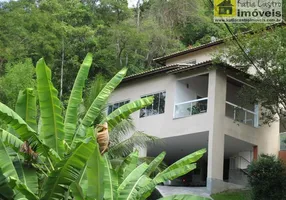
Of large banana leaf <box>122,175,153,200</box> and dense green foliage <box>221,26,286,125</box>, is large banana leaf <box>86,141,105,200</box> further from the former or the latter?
dense green foliage <box>221,26,286,125</box>

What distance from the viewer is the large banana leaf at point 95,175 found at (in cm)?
923

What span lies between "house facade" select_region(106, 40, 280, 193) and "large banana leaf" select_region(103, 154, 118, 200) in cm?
1190

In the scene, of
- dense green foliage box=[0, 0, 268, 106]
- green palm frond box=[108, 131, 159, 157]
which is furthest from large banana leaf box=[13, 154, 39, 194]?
dense green foliage box=[0, 0, 268, 106]

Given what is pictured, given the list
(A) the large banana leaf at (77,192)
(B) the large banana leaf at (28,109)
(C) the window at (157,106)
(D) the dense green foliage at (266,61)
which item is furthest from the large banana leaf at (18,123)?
(C) the window at (157,106)

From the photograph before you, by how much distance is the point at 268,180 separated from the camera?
1897cm

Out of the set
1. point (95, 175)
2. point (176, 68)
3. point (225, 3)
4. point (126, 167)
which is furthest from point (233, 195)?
point (95, 175)

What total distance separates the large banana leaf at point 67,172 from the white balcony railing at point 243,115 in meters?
15.3

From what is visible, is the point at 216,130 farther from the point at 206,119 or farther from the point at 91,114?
the point at 91,114

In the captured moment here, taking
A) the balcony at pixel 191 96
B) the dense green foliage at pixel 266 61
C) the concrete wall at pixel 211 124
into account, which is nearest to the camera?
the dense green foliage at pixel 266 61

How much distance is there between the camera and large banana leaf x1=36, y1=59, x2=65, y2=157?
389 inches

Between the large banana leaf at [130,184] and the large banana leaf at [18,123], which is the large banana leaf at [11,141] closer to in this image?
the large banana leaf at [18,123]

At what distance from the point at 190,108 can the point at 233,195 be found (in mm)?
5156

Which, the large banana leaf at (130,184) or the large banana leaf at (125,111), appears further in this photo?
the large banana leaf at (125,111)

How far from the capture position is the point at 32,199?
962 centimetres
